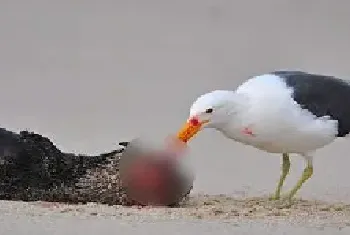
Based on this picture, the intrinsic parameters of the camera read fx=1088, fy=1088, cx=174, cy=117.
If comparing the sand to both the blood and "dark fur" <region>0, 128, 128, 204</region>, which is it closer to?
"dark fur" <region>0, 128, 128, 204</region>

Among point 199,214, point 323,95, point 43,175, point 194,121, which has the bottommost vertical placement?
point 199,214

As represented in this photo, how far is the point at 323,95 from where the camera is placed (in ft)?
10.6

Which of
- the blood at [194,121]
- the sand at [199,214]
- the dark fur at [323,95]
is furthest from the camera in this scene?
the dark fur at [323,95]

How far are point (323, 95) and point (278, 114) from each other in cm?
22

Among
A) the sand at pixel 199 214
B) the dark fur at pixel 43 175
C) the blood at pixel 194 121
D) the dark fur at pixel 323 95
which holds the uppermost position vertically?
the dark fur at pixel 323 95

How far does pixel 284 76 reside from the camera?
3.22 metres

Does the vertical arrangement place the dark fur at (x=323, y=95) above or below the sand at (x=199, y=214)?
above

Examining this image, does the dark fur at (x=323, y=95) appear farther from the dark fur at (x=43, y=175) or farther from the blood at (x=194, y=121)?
the dark fur at (x=43, y=175)

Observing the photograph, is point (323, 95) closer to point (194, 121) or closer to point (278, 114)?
point (278, 114)

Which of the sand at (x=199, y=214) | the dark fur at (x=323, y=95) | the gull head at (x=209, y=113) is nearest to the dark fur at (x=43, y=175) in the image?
the sand at (x=199, y=214)

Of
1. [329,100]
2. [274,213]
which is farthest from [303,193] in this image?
[274,213]

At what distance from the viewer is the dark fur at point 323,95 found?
318cm

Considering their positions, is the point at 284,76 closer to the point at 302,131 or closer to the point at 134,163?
the point at 302,131

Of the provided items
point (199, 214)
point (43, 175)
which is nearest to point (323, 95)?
point (199, 214)
